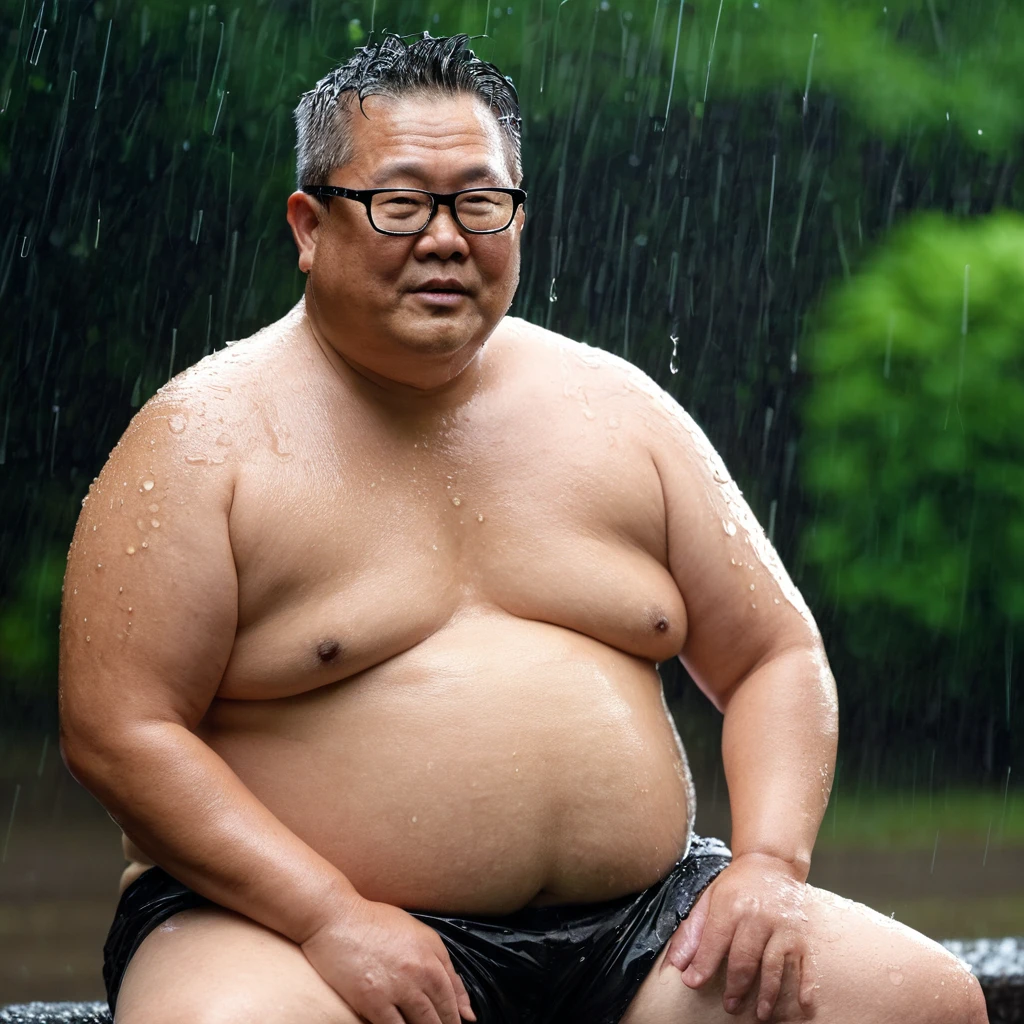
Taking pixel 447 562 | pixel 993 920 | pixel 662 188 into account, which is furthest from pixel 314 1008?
pixel 662 188

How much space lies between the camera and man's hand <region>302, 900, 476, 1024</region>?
1518 millimetres

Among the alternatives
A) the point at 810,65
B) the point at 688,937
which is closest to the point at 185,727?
the point at 688,937

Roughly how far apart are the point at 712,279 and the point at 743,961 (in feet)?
17.3

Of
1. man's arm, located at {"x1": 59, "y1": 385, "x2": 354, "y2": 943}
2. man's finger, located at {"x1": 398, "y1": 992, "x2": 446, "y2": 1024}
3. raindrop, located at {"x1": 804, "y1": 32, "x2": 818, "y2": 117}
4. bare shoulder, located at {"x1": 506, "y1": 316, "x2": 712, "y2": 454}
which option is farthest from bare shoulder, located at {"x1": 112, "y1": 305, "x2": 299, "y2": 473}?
raindrop, located at {"x1": 804, "y1": 32, "x2": 818, "y2": 117}

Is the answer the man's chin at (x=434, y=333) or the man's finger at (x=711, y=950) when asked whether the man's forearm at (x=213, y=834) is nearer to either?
the man's finger at (x=711, y=950)

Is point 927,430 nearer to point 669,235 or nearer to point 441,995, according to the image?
point 669,235

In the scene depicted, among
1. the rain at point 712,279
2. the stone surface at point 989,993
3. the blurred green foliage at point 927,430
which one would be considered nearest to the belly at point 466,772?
the stone surface at point 989,993

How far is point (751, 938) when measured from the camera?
165 centimetres

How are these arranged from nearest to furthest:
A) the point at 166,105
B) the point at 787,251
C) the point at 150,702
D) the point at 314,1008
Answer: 1. the point at 314,1008
2. the point at 150,702
3. the point at 166,105
4. the point at 787,251

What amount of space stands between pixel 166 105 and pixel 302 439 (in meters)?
4.43

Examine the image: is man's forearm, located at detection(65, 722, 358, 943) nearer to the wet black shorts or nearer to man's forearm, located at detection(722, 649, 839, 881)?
the wet black shorts

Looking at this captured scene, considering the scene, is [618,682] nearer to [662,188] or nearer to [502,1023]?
[502,1023]

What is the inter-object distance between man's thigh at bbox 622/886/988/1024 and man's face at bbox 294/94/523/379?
2.59 feet

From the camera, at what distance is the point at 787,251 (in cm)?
675
